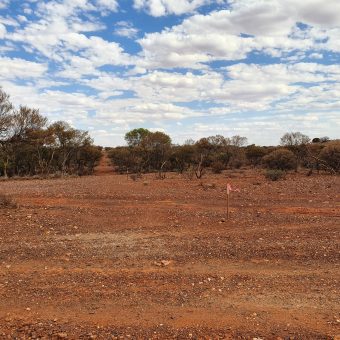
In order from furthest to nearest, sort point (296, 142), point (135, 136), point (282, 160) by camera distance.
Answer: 1. point (135, 136)
2. point (296, 142)
3. point (282, 160)

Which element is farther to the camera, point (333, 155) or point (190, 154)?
point (190, 154)

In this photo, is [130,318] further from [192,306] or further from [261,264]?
[261,264]

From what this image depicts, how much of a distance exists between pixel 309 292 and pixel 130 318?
308cm

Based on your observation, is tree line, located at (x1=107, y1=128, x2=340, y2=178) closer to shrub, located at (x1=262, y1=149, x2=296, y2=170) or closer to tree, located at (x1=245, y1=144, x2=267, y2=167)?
tree, located at (x1=245, y1=144, x2=267, y2=167)

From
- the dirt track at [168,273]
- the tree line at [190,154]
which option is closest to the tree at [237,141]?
the tree line at [190,154]

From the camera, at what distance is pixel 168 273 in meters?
7.63

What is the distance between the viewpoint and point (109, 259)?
849cm

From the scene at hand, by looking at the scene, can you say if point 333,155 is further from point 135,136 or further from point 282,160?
point 135,136

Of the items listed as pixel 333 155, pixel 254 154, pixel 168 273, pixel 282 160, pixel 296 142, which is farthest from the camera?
pixel 254 154

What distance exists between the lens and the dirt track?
560 centimetres

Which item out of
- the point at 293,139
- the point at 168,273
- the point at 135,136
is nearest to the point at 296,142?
the point at 293,139

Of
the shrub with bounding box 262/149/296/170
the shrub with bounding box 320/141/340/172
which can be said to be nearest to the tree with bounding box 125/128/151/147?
the shrub with bounding box 262/149/296/170

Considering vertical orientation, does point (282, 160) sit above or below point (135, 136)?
below

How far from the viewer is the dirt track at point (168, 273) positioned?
18.4 feet
